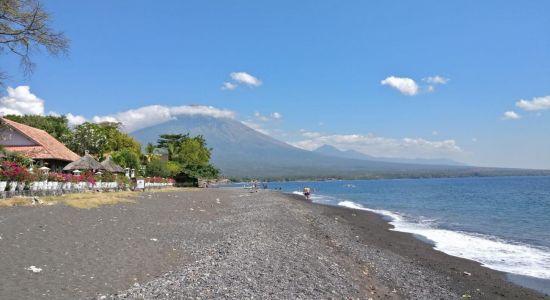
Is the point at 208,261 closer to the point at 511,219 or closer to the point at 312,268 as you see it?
the point at 312,268

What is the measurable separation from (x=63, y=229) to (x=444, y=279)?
11059 mm

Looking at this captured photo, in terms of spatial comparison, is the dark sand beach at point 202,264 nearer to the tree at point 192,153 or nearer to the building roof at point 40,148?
the building roof at point 40,148

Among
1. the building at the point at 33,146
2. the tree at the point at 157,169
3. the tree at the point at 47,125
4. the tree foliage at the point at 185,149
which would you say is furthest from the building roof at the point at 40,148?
the tree foliage at the point at 185,149

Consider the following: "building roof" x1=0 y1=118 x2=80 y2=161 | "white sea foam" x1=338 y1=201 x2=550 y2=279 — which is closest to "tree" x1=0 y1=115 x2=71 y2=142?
"building roof" x1=0 y1=118 x2=80 y2=161

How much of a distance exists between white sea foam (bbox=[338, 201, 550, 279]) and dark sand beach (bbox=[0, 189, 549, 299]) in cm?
96

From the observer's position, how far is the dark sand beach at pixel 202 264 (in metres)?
8.02

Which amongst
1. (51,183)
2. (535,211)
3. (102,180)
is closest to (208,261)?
(51,183)

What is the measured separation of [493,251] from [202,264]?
12.8 m

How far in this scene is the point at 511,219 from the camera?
30.3 metres

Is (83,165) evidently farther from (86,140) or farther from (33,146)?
(86,140)

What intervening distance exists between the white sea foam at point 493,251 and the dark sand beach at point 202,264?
3.13 feet

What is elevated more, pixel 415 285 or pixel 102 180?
pixel 102 180

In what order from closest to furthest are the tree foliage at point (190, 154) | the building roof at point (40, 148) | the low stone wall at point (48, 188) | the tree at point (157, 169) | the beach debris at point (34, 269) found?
the beach debris at point (34, 269) < the low stone wall at point (48, 188) < the building roof at point (40, 148) < the tree at point (157, 169) < the tree foliage at point (190, 154)

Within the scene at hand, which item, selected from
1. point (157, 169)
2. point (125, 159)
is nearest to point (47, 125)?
point (125, 159)
